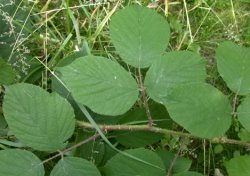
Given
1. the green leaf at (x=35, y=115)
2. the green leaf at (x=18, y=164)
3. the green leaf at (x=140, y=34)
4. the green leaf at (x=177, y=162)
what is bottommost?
the green leaf at (x=177, y=162)

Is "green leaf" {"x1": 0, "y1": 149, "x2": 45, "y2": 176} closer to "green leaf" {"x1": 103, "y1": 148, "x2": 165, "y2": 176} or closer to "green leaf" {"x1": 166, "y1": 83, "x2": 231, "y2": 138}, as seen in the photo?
"green leaf" {"x1": 103, "y1": 148, "x2": 165, "y2": 176}

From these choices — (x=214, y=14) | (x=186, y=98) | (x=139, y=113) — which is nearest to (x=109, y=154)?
(x=139, y=113)

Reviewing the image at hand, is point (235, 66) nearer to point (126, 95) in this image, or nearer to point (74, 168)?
point (126, 95)

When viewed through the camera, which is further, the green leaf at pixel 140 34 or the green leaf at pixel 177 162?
the green leaf at pixel 177 162

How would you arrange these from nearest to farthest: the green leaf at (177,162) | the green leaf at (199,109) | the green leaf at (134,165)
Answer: the green leaf at (199,109) → the green leaf at (134,165) → the green leaf at (177,162)

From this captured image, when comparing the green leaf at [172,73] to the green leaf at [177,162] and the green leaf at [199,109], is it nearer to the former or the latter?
the green leaf at [199,109]

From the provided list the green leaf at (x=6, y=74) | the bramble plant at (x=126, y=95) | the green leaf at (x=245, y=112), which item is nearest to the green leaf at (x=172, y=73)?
the bramble plant at (x=126, y=95)

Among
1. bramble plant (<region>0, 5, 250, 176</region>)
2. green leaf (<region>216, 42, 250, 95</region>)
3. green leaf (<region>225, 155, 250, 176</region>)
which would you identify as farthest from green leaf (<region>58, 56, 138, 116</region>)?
green leaf (<region>225, 155, 250, 176</region>)
